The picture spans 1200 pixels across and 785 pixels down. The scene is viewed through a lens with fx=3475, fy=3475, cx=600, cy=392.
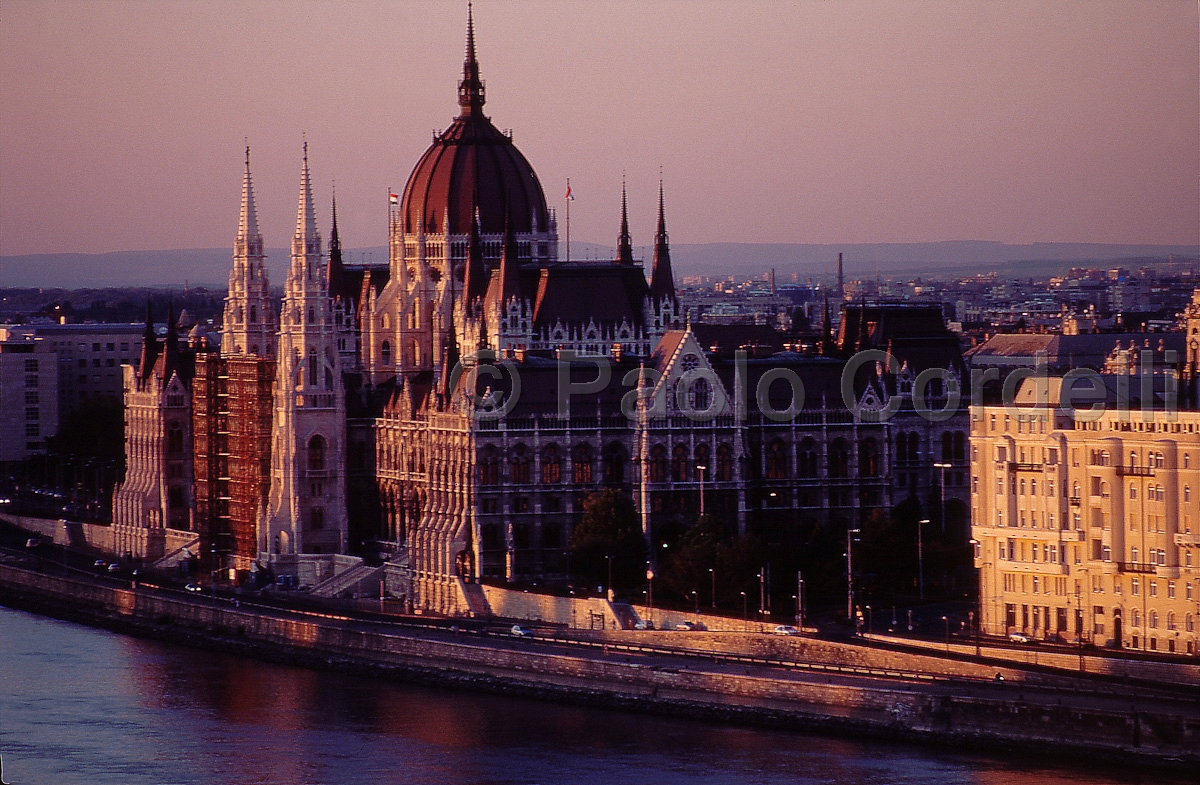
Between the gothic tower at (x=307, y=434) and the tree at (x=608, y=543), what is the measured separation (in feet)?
54.2

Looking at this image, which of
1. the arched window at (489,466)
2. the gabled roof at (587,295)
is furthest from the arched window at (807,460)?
the gabled roof at (587,295)

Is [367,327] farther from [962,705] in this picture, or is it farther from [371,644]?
[962,705]

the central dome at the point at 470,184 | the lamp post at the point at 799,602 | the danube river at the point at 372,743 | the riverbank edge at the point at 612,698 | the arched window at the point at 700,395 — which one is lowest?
the danube river at the point at 372,743

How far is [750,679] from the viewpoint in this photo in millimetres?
101375

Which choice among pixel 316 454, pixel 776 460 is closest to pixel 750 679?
pixel 776 460

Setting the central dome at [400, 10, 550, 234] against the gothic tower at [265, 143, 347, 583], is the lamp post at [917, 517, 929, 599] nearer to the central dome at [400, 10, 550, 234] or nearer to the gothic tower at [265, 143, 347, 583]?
the gothic tower at [265, 143, 347, 583]

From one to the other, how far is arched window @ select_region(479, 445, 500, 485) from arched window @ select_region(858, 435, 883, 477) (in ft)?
48.1

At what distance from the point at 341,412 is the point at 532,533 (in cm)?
1549

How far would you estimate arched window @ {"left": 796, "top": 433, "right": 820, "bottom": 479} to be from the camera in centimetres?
13062

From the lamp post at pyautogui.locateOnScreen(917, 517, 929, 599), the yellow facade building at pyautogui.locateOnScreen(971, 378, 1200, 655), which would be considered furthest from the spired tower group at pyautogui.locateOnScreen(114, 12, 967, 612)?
the yellow facade building at pyautogui.locateOnScreen(971, 378, 1200, 655)

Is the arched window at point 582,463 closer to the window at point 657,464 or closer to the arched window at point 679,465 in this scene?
the window at point 657,464

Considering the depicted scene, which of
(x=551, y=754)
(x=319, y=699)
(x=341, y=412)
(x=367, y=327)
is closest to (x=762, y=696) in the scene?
(x=551, y=754)

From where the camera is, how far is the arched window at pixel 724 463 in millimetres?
128500

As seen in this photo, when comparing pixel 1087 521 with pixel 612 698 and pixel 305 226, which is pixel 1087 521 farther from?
pixel 305 226
